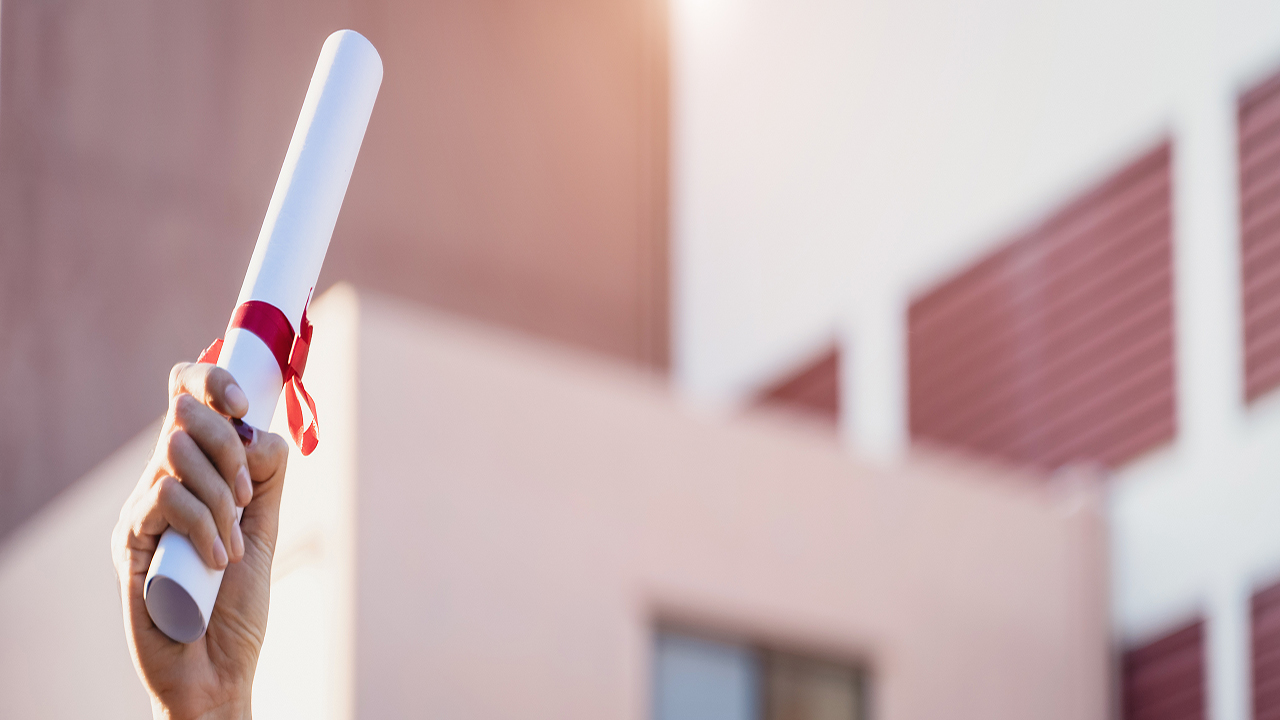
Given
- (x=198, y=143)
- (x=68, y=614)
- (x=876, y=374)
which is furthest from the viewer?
(x=876, y=374)

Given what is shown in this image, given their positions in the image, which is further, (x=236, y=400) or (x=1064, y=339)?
(x=1064, y=339)

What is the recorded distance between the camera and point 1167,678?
6594 mm

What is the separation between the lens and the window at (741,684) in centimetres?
564

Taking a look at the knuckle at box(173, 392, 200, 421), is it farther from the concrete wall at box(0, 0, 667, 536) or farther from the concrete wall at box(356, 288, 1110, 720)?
the concrete wall at box(356, 288, 1110, 720)

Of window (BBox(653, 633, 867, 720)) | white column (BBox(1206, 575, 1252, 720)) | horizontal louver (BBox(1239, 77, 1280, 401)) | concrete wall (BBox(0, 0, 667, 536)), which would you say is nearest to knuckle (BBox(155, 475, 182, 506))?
concrete wall (BBox(0, 0, 667, 536))

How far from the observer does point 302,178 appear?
103 centimetres

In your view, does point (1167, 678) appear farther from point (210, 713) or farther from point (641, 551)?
point (210, 713)

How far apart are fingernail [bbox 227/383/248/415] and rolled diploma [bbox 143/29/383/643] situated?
0.02m

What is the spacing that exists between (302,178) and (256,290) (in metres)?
0.09

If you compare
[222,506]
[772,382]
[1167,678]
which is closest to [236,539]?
[222,506]

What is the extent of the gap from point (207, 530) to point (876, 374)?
7.20 meters

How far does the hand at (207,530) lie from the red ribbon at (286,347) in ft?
0.09

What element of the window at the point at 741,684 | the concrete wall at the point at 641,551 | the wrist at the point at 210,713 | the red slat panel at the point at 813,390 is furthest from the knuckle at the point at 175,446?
the red slat panel at the point at 813,390

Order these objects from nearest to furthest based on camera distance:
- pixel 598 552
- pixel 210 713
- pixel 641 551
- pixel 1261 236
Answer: pixel 210 713 → pixel 598 552 → pixel 641 551 → pixel 1261 236
